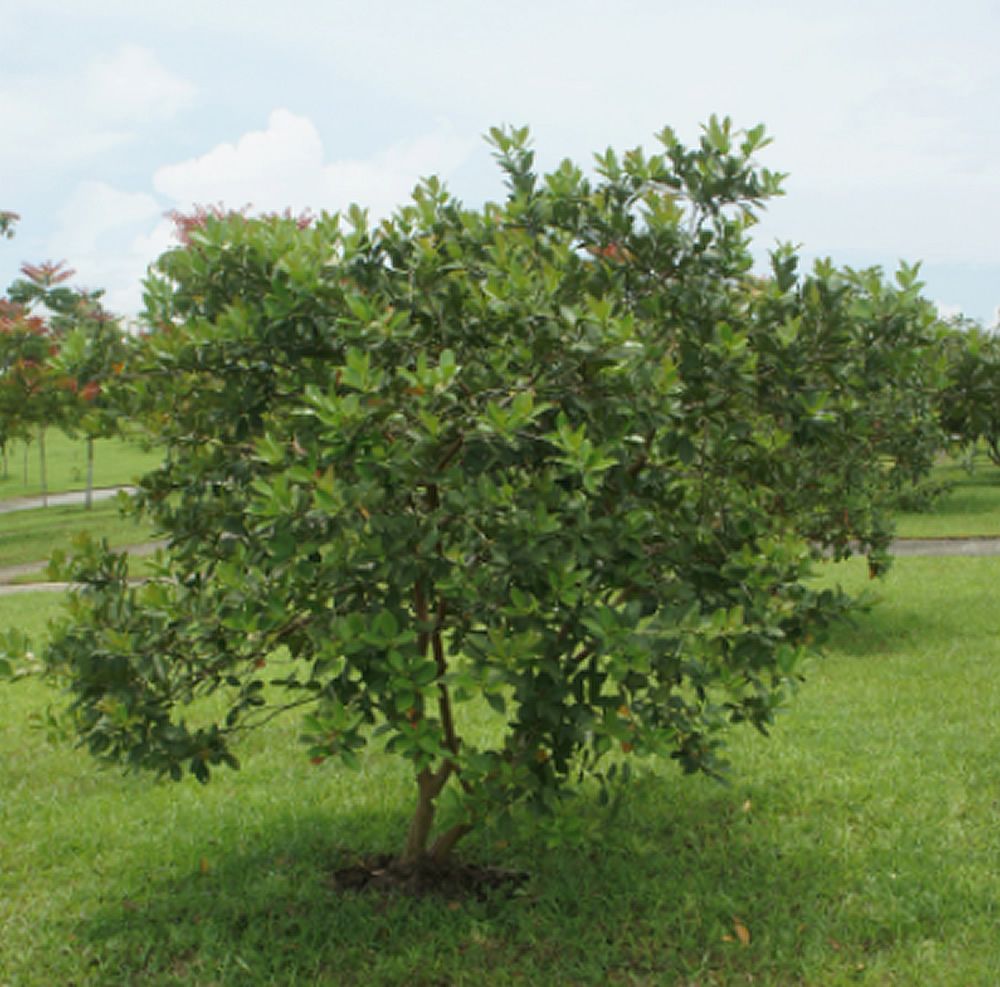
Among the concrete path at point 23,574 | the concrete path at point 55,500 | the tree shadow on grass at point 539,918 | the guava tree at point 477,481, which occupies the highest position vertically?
the guava tree at point 477,481

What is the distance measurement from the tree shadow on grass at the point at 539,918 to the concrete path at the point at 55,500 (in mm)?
27341

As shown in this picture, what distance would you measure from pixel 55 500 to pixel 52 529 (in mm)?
9748

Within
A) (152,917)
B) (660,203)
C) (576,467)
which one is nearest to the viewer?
(576,467)

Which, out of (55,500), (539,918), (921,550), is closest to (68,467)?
(55,500)

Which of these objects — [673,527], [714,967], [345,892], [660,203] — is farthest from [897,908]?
[660,203]

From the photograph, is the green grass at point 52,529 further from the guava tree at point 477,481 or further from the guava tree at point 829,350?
the guava tree at point 829,350

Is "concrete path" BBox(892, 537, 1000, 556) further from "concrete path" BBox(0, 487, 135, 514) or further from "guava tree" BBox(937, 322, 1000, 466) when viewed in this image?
"concrete path" BBox(0, 487, 135, 514)

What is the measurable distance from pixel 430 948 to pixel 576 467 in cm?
205

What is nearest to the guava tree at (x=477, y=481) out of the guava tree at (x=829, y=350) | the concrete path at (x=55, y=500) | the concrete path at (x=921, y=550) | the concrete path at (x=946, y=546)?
the guava tree at (x=829, y=350)

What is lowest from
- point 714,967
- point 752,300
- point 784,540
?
point 714,967

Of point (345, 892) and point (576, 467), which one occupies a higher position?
point (576, 467)

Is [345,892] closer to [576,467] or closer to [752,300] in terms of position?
[576,467]

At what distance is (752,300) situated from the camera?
3.85 meters

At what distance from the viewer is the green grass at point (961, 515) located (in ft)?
57.5
